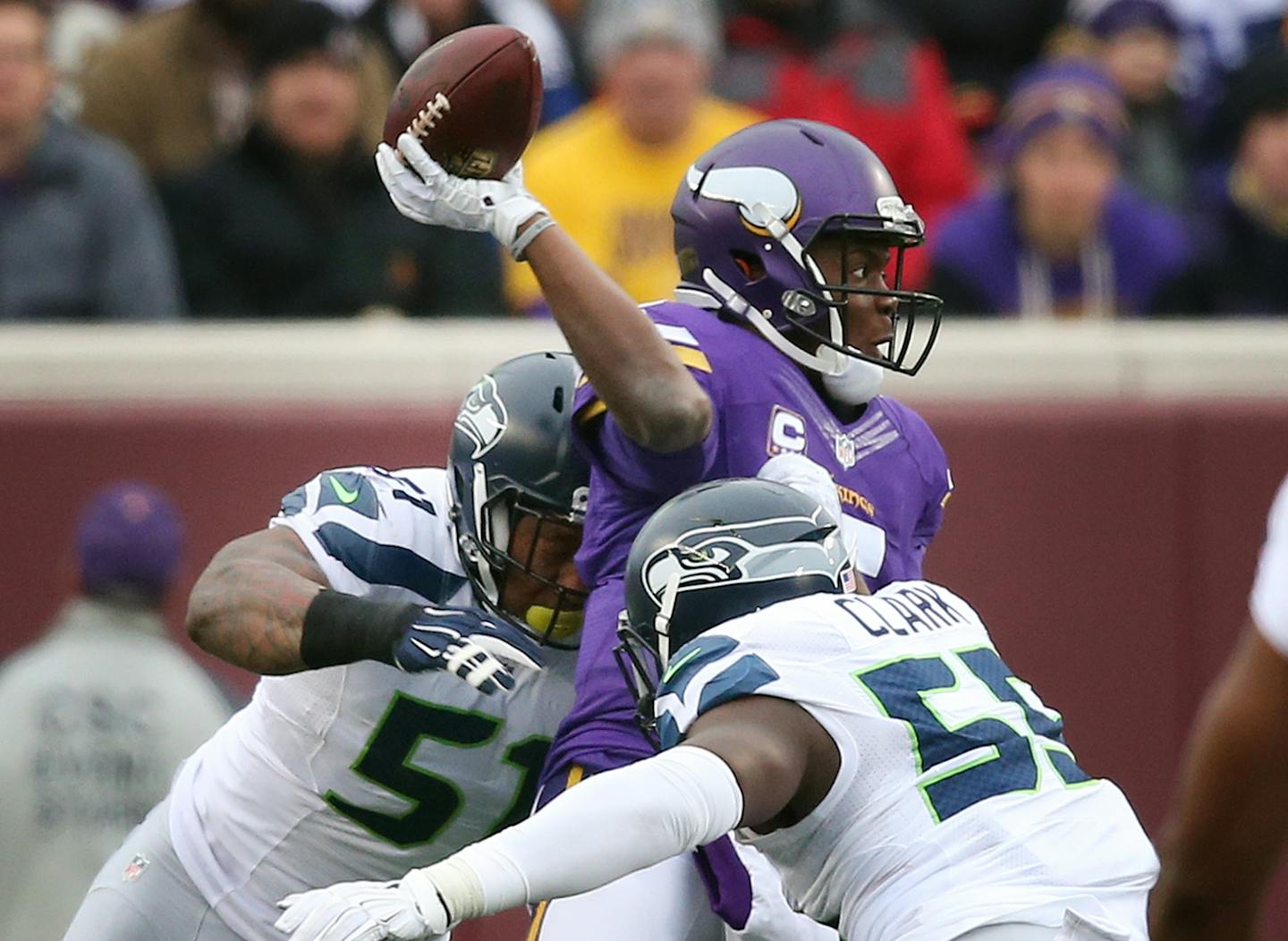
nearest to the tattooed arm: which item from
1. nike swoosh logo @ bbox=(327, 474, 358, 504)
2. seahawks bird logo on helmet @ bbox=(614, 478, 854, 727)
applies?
nike swoosh logo @ bbox=(327, 474, 358, 504)

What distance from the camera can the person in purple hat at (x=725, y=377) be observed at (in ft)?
Answer: 12.8

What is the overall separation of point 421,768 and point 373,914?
4.98ft

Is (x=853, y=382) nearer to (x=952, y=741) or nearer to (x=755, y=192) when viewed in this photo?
(x=755, y=192)

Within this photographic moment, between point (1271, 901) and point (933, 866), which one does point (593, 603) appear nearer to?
point (933, 866)

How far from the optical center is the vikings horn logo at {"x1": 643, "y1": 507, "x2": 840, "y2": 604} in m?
3.60

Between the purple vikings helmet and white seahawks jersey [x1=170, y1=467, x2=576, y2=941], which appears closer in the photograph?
the purple vikings helmet

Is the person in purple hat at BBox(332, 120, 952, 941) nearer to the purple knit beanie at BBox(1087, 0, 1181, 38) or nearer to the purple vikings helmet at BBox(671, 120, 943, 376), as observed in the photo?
the purple vikings helmet at BBox(671, 120, 943, 376)

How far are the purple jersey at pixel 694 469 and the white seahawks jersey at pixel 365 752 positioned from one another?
0.34 metres

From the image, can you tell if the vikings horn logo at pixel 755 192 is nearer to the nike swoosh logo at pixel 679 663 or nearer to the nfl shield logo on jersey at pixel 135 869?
the nike swoosh logo at pixel 679 663

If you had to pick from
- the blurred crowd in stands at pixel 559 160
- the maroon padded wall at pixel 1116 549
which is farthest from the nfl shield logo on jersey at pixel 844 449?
the blurred crowd in stands at pixel 559 160

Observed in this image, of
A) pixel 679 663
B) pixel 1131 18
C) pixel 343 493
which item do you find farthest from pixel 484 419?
pixel 1131 18

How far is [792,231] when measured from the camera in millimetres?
4223

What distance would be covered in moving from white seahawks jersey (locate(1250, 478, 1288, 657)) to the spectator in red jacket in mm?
4576

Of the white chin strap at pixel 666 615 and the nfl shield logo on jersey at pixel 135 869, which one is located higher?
the white chin strap at pixel 666 615
